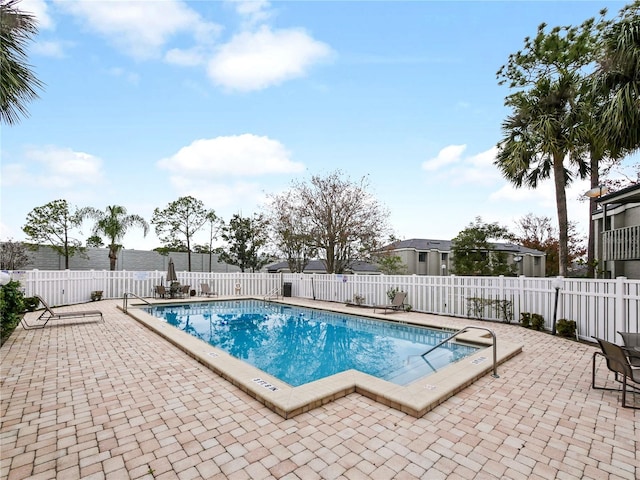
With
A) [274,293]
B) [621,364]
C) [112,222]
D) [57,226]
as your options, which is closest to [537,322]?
[621,364]

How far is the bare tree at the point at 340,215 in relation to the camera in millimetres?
18500

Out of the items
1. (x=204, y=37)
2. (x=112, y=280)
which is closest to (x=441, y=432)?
(x=204, y=37)

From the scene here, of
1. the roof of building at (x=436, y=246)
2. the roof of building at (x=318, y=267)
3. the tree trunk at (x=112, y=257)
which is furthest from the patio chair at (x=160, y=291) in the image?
the roof of building at (x=436, y=246)

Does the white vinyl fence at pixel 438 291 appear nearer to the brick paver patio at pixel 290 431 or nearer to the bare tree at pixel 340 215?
the brick paver patio at pixel 290 431

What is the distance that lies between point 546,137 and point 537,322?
22.2 ft

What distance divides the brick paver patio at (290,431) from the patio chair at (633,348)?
1.79ft

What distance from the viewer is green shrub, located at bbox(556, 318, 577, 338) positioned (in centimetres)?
742

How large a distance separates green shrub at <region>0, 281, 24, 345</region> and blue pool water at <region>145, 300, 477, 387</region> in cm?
390

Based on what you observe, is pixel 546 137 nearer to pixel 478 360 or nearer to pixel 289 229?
pixel 478 360

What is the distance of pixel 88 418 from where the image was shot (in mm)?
3387

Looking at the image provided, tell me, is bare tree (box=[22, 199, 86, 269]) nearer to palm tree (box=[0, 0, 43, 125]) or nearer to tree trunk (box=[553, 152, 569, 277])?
palm tree (box=[0, 0, 43, 125])

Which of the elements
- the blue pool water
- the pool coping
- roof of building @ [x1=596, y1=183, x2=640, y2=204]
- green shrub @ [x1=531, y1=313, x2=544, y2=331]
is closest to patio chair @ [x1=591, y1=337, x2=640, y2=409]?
the pool coping

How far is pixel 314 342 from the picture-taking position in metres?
8.46

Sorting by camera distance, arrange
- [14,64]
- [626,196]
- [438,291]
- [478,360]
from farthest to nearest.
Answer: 1. [438,291]
2. [626,196]
3. [478,360]
4. [14,64]
